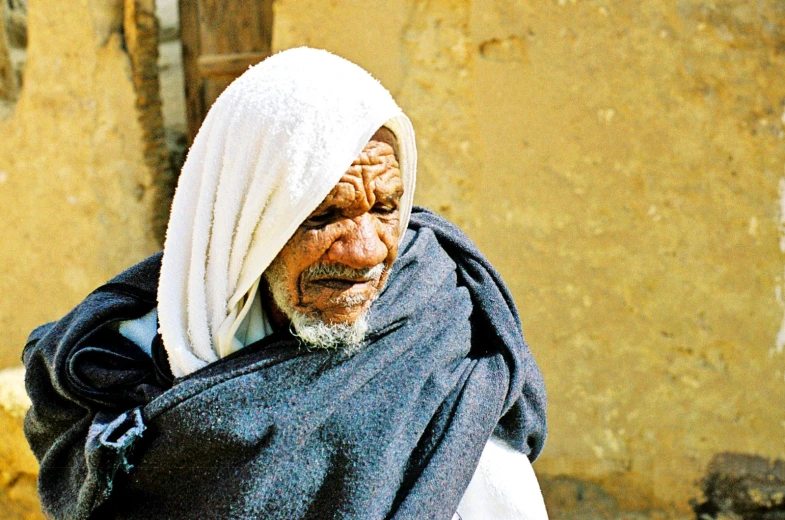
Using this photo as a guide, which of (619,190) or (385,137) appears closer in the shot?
(385,137)

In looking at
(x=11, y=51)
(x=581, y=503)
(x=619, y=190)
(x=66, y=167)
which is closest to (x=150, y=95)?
(x=66, y=167)

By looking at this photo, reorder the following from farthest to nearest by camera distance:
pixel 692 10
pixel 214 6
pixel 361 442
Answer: pixel 214 6 → pixel 692 10 → pixel 361 442

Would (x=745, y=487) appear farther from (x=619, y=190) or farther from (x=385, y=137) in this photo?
(x=385, y=137)

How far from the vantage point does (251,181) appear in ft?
5.36

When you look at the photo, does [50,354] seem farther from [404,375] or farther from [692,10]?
[692,10]

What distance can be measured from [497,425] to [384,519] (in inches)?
13.6

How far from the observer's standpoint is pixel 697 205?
3.18 meters

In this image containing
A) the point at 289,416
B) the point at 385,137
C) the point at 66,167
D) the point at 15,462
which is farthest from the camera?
the point at 66,167

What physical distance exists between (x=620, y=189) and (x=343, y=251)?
189 centimetres

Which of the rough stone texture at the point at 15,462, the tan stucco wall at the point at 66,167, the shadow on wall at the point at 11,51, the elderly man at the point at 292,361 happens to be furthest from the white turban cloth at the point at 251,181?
the shadow on wall at the point at 11,51

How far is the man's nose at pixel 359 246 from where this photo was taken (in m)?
1.62

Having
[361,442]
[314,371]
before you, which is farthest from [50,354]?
[361,442]

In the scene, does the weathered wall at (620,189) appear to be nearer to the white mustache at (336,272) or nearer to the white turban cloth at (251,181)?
the white turban cloth at (251,181)

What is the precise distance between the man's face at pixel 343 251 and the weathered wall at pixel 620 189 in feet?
5.69
